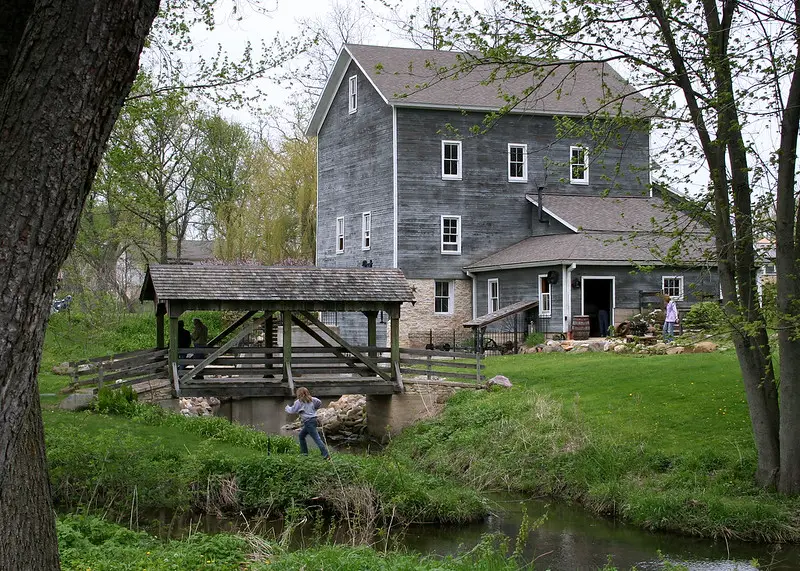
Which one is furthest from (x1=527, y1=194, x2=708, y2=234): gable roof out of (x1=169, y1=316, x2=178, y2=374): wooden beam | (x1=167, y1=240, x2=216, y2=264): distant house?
(x1=167, y1=240, x2=216, y2=264): distant house

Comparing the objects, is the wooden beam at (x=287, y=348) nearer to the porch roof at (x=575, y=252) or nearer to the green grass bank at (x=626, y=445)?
the green grass bank at (x=626, y=445)

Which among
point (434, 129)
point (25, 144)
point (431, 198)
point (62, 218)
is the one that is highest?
point (434, 129)

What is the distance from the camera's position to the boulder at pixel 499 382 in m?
22.8

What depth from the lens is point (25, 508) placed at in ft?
20.6

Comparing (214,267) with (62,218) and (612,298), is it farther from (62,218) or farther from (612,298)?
(62,218)

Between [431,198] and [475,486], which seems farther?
[431,198]

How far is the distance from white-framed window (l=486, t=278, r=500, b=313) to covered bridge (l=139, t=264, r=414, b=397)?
12520mm

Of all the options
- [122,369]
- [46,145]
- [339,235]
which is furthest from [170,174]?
[46,145]

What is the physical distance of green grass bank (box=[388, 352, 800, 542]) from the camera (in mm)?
14430

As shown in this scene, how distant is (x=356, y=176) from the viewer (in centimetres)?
3841

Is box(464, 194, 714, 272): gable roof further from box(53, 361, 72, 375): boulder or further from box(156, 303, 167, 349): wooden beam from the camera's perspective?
box(53, 361, 72, 375): boulder

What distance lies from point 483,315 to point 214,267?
49.7ft

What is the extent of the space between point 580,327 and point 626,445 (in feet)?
47.4

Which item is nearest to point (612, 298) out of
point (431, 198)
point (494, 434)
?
point (431, 198)
